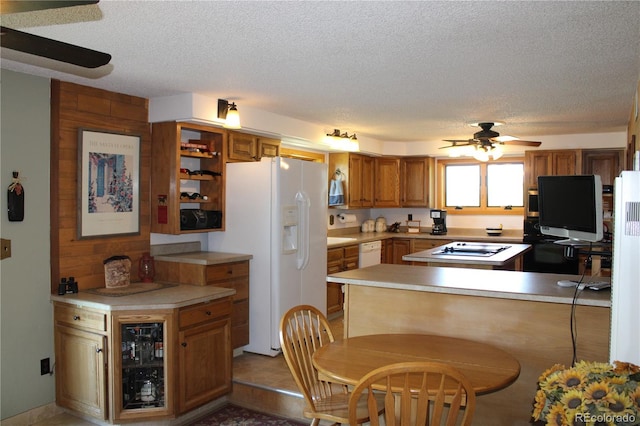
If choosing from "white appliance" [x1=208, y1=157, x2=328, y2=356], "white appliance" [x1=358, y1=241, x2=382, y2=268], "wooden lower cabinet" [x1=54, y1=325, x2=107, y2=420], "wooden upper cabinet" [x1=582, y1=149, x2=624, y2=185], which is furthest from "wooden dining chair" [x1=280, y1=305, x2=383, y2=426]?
"wooden upper cabinet" [x1=582, y1=149, x2=624, y2=185]

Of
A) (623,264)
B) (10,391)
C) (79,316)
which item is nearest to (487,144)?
(623,264)

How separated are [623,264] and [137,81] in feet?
10.8

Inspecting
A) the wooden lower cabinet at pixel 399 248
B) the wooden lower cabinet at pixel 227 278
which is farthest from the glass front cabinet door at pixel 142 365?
the wooden lower cabinet at pixel 399 248

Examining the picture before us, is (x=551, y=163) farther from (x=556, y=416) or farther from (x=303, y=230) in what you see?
(x=556, y=416)

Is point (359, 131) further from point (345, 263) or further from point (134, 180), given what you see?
point (134, 180)

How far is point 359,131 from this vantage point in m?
6.41

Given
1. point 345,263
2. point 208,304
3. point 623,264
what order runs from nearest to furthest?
point 623,264 → point 208,304 → point 345,263

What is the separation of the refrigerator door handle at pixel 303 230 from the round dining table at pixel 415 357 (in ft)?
6.89

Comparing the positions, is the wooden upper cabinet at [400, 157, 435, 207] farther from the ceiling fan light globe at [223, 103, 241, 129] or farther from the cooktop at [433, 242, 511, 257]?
the ceiling fan light globe at [223, 103, 241, 129]

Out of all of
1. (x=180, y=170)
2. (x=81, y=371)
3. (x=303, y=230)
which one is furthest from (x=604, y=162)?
(x=81, y=371)

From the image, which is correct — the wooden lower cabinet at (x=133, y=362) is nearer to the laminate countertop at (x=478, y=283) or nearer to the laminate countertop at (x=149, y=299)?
the laminate countertop at (x=149, y=299)

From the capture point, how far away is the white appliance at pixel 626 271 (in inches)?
67.5

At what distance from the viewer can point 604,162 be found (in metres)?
6.58

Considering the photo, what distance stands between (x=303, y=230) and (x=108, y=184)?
1731 mm
